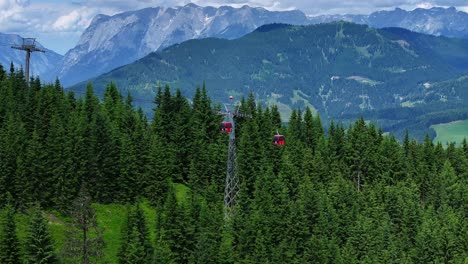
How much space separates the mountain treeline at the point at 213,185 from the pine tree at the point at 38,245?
5.5 inches

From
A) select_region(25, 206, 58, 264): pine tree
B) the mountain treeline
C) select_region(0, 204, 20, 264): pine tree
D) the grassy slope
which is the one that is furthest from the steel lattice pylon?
select_region(25, 206, 58, 264): pine tree

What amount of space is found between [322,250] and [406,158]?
5535cm

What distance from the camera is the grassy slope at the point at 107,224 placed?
86125 millimetres

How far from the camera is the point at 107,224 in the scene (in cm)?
9588

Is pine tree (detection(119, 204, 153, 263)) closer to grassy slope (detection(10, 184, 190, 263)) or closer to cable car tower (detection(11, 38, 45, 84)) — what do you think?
grassy slope (detection(10, 184, 190, 263))

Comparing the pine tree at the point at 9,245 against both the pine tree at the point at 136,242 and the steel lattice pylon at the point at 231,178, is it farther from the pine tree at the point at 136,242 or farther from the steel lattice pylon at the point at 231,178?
the steel lattice pylon at the point at 231,178

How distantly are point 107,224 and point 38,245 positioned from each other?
29.7m

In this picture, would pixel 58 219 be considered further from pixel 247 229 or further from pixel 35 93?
pixel 35 93

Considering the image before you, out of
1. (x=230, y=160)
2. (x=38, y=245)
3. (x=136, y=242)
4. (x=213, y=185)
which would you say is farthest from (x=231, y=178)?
(x=38, y=245)

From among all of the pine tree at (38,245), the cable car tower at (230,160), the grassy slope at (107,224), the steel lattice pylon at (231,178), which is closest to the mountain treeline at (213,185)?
Result: the pine tree at (38,245)

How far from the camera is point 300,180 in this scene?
119m

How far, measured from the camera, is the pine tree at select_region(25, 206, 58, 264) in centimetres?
6594

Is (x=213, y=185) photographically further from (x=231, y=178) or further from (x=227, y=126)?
(x=227, y=126)

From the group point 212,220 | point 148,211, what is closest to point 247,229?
point 212,220
